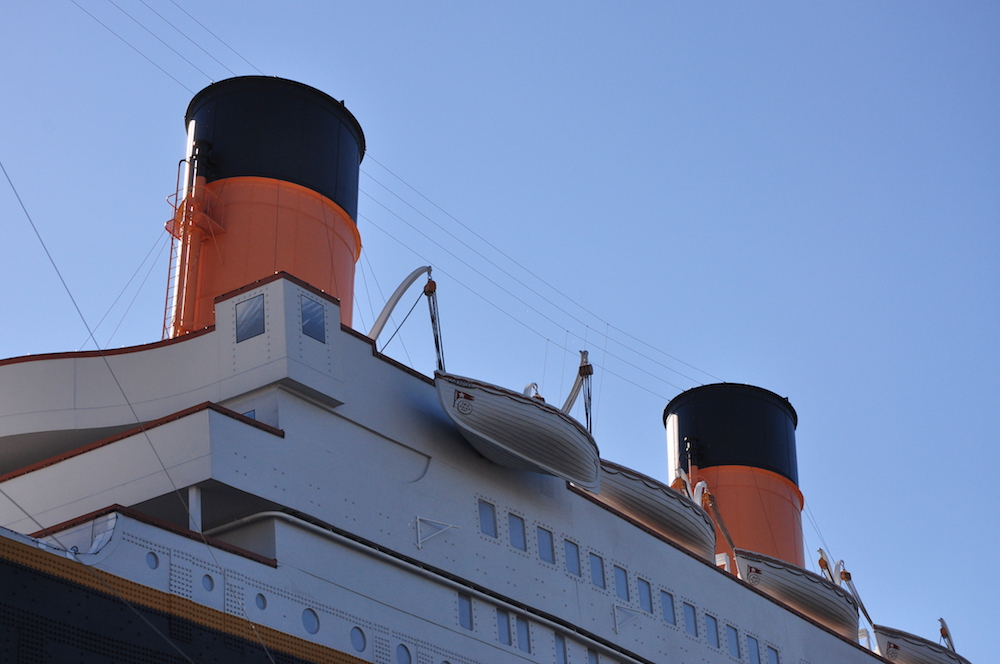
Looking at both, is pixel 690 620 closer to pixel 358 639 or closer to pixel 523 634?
pixel 523 634

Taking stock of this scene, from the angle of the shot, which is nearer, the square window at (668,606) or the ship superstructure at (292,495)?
the ship superstructure at (292,495)

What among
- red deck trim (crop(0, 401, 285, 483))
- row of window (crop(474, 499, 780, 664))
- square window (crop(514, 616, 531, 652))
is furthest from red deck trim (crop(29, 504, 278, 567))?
square window (crop(514, 616, 531, 652))

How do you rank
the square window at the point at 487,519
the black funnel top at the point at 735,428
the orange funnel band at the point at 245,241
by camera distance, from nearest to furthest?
the square window at the point at 487,519
the orange funnel band at the point at 245,241
the black funnel top at the point at 735,428

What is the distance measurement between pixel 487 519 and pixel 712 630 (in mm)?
7043

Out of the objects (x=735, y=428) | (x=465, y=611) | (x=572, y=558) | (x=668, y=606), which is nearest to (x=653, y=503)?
(x=668, y=606)

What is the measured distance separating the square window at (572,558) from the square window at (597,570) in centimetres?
37

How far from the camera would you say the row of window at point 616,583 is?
67.1 ft

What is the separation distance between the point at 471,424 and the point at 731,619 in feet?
29.5

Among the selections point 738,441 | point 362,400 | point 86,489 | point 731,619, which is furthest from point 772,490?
point 86,489

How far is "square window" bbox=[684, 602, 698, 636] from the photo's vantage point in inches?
953

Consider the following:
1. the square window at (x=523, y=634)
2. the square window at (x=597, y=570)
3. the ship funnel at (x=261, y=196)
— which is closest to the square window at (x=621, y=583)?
the square window at (x=597, y=570)

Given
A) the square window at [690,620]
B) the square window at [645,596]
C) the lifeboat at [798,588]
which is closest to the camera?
the square window at [645,596]

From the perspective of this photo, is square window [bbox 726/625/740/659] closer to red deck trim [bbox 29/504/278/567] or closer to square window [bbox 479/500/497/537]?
square window [bbox 479/500/497/537]

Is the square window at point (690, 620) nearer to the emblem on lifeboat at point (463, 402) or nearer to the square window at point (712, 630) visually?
the square window at point (712, 630)
